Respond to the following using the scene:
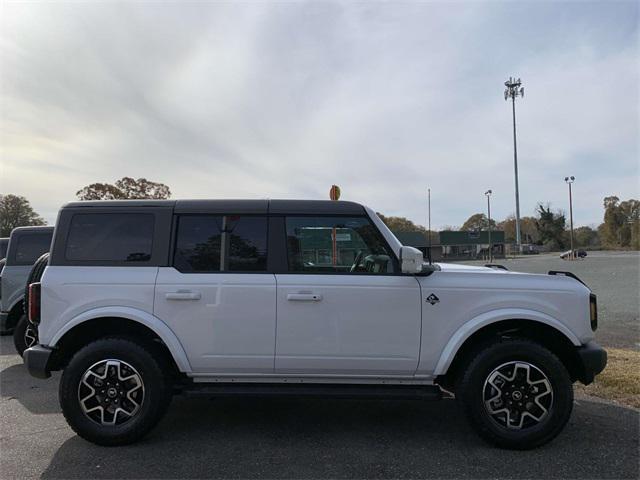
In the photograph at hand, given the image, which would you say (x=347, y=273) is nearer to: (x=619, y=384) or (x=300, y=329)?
(x=300, y=329)

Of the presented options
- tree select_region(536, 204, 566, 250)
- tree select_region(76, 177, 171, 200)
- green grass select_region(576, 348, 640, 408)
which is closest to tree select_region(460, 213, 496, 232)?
tree select_region(536, 204, 566, 250)

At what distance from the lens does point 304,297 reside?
3758mm

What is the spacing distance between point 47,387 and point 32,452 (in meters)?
1.98

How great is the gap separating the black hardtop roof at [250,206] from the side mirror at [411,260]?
1.92 feet

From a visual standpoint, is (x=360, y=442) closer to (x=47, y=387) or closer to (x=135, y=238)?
(x=135, y=238)

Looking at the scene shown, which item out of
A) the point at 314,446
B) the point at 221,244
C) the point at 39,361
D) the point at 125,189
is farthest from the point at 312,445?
the point at 125,189

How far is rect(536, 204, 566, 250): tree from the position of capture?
95.1 m

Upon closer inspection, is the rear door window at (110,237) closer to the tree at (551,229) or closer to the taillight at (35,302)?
the taillight at (35,302)

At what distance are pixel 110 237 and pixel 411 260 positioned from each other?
2.56 m

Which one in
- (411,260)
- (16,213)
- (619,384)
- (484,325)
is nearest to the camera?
(411,260)

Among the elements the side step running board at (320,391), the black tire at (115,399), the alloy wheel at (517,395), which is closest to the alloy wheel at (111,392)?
the black tire at (115,399)

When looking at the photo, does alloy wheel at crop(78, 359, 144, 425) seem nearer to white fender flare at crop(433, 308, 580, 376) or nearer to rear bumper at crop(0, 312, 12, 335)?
white fender flare at crop(433, 308, 580, 376)

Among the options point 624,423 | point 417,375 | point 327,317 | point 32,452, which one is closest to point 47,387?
point 32,452

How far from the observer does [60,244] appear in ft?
13.0
